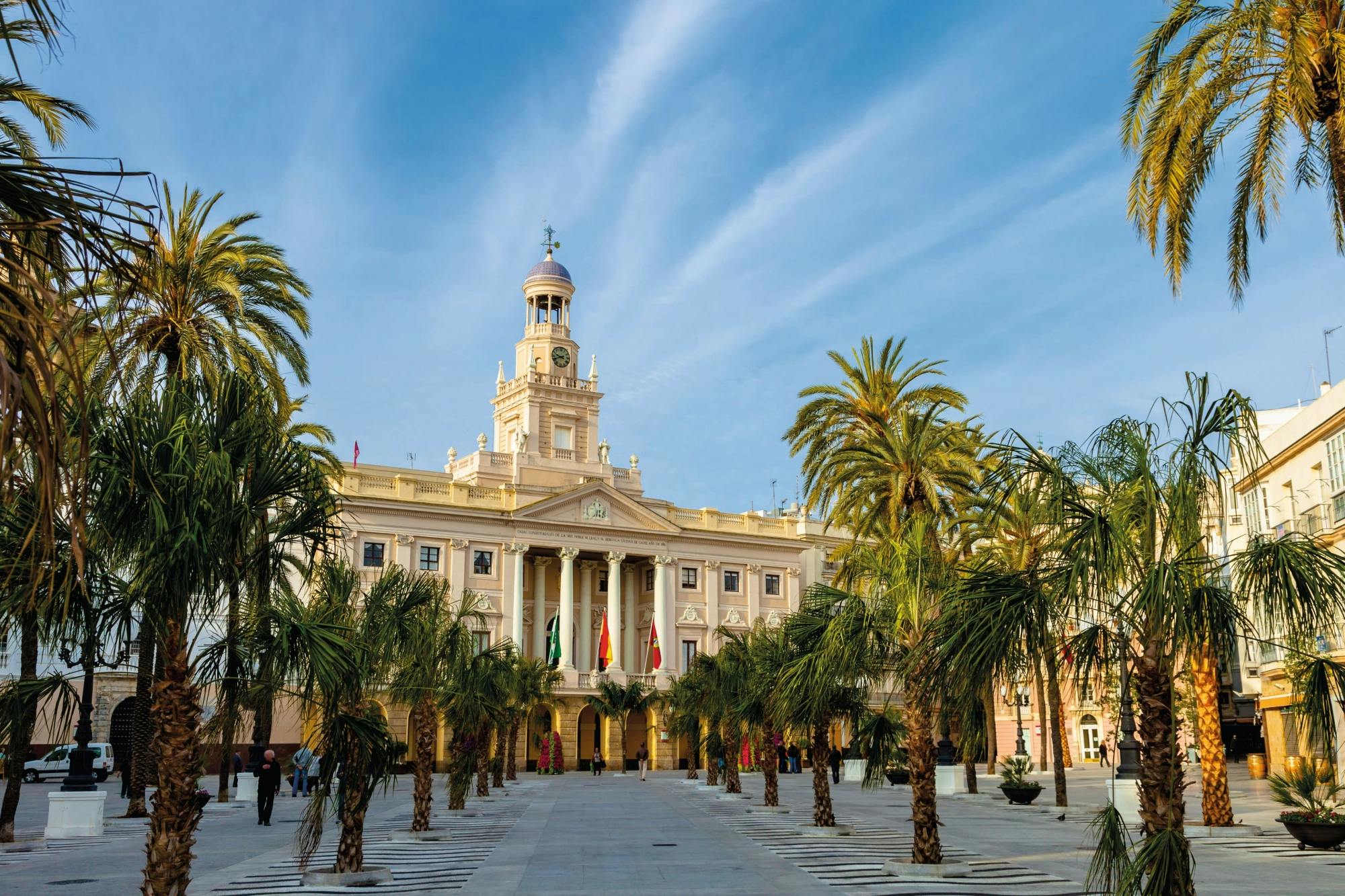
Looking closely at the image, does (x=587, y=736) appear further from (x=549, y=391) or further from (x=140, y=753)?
(x=140, y=753)

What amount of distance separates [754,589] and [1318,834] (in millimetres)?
59942

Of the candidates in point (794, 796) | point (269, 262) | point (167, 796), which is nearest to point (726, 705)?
point (794, 796)

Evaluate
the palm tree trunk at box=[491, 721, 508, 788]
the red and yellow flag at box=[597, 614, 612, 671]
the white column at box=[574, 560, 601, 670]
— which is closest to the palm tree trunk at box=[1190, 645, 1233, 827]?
the palm tree trunk at box=[491, 721, 508, 788]

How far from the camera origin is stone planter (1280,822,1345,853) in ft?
67.5

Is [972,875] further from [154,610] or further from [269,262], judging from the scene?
[269,262]

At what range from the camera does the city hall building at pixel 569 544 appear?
228ft

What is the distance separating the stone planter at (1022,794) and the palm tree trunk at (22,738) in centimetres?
2638

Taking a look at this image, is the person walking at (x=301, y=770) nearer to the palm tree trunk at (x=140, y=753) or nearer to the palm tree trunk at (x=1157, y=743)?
the palm tree trunk at (x=140, y=753)

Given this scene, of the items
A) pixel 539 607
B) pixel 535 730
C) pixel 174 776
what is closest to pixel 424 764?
pixel 174 776

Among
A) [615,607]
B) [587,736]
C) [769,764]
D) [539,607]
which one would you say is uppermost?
[539,607]

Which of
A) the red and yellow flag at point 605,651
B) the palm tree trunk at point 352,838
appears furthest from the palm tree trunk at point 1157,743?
the red and yellow flag at point 605,651

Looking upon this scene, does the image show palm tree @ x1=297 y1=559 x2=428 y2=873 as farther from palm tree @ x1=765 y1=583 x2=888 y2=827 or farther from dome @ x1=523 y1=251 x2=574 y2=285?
dome @ x1=523 y1=251 x2=574 y2=285

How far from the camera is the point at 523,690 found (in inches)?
1919

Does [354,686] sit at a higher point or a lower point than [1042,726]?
higher
